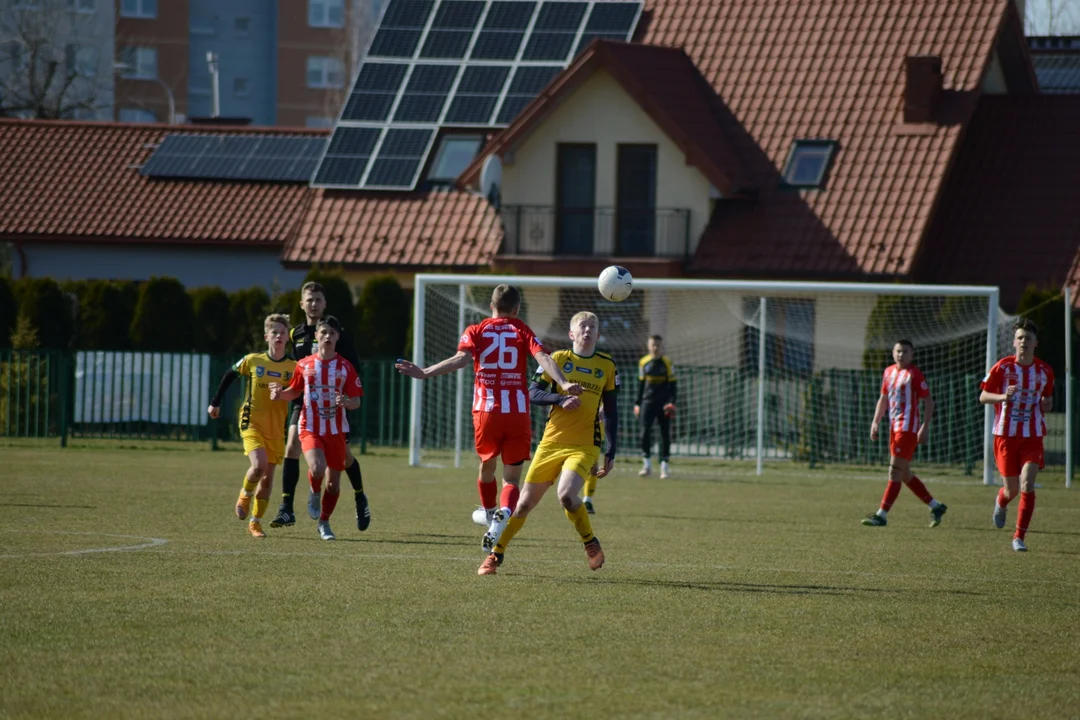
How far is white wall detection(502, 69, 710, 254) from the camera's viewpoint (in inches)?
1239

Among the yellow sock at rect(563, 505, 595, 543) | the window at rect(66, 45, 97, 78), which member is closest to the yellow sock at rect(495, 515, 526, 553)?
the yellow sock at rect(563, 505, 595, 543)

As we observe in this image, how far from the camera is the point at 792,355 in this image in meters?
27.4

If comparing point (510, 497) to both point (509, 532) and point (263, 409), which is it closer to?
point (509, 532)

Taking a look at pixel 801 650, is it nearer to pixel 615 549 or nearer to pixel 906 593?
pixel 906 593

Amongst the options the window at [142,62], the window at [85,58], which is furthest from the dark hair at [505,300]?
the window at [142,62]

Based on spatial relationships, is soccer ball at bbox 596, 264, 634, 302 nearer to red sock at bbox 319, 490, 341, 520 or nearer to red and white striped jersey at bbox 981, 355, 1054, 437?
red sock at bbox 319, 490, 341, 520

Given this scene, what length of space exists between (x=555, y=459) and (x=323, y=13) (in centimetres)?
7137

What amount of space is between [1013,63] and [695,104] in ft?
23.3

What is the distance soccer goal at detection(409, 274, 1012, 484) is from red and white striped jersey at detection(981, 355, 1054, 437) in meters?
8.68

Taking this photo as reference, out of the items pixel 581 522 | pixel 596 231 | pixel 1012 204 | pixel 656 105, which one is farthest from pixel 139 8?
pixel 581 522

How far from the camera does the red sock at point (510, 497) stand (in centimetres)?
1133

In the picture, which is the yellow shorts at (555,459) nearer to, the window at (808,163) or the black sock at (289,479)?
the black sock at (289,479)

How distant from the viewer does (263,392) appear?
13492mm

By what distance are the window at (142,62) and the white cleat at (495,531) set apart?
67613 millimetres
